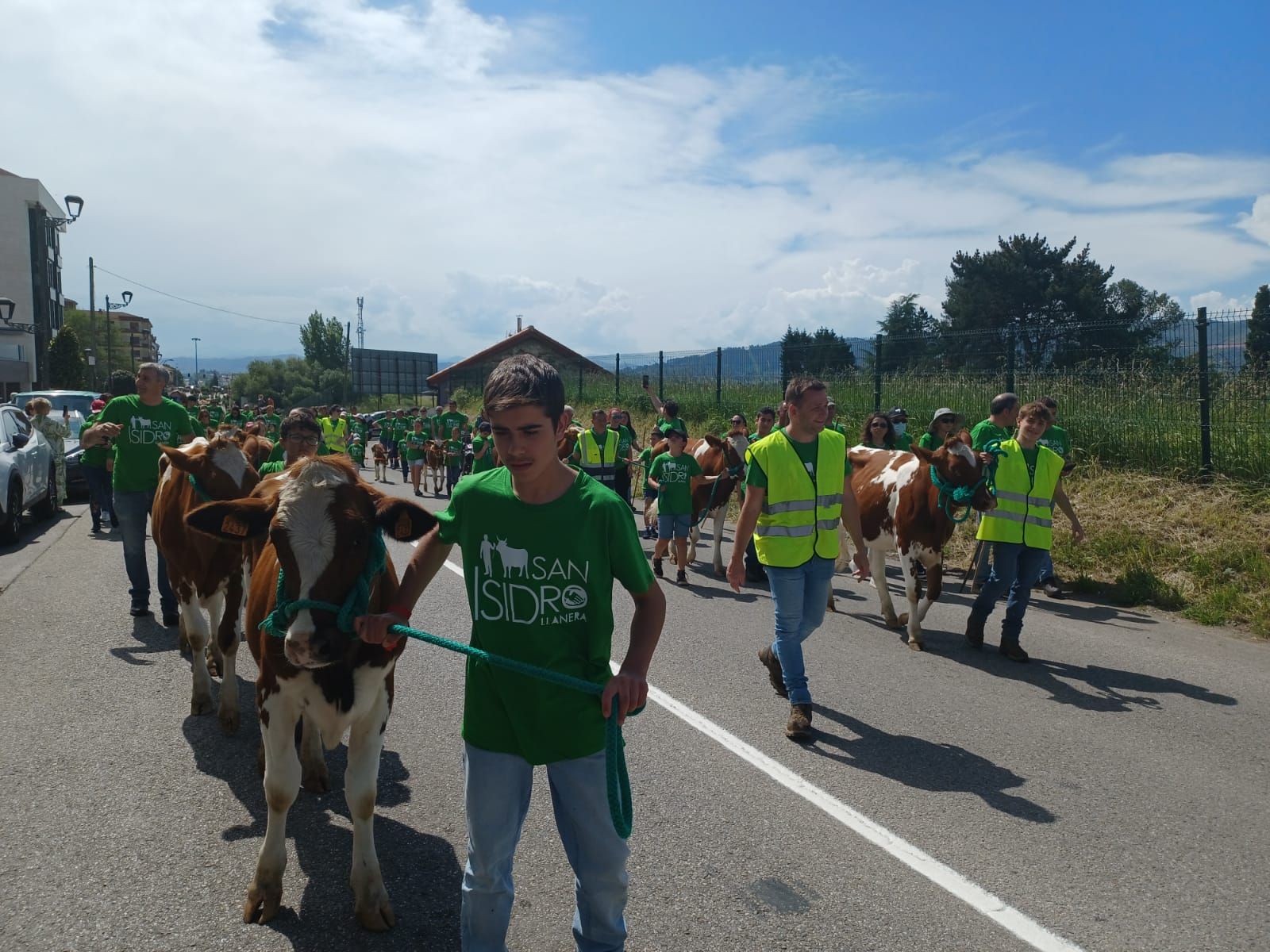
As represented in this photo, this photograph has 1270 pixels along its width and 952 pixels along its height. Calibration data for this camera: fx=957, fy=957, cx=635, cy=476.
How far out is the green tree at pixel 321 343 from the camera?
350 feet

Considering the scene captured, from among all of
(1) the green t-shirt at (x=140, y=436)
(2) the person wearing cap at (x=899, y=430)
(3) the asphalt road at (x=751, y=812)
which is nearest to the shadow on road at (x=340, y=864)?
(3) the asphalt road at (x=751, y=812)

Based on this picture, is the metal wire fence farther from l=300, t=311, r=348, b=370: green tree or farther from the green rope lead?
l=300, t=311, r=348, b=370: green tree

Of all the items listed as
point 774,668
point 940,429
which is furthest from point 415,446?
point 774,668

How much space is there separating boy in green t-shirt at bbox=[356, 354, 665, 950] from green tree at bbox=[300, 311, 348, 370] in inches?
4274

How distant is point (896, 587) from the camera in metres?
11.1

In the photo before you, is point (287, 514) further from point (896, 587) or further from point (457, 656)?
point (896, 587)

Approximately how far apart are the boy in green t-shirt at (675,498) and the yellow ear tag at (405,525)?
25.7 ft

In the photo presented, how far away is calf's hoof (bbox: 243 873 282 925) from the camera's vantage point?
3580mm

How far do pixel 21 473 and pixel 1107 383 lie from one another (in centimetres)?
1621

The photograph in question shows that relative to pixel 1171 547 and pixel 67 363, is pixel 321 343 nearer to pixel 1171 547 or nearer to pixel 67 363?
pixel 67 363

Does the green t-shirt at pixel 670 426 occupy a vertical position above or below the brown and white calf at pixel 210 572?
above

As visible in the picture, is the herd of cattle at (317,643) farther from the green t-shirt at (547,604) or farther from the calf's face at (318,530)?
the green t-shirt at (547,604)

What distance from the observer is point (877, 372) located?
2011 centimetres

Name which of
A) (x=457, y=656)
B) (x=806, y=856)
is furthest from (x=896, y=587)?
(x=806, y=856)
